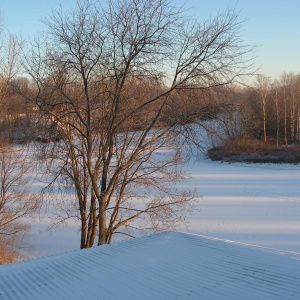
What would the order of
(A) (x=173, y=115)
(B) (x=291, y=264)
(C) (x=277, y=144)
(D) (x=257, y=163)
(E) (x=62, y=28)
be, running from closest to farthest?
(B) (x=291, y=264) → (E) (x=62, y=28) → (A) (x=173, y=115) → (D) (x=257, y=163) → (C) (x=277, y=144)

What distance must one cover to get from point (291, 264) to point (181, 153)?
7.06m

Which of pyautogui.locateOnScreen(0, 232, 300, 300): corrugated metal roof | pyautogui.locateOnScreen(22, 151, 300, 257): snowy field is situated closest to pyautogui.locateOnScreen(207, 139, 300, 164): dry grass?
pyautogui.locateOnScreen(22, 151, 300, 257): snowy field

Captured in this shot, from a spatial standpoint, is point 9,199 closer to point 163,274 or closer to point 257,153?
point 163,274

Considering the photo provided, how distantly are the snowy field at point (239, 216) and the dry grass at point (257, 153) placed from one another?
26.5 ft

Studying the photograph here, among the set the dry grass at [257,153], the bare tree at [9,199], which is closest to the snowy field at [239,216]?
the bare tree at [9,199]

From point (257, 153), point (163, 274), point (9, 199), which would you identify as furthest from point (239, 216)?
point (257, 153)

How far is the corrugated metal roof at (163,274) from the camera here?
4164 millimetres

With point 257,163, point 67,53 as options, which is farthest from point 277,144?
point 67,53

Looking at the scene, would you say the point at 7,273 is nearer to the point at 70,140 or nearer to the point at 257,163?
the point at 70,140

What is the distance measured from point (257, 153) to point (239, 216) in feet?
75.0

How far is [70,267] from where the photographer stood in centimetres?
566

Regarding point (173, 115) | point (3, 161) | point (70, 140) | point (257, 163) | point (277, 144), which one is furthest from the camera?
point (277, 144)

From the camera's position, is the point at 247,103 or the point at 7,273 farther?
the point at 247,103

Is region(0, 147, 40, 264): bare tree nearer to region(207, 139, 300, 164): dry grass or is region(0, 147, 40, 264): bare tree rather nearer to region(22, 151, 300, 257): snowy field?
region(22, 151, 300, 257): snowy field
